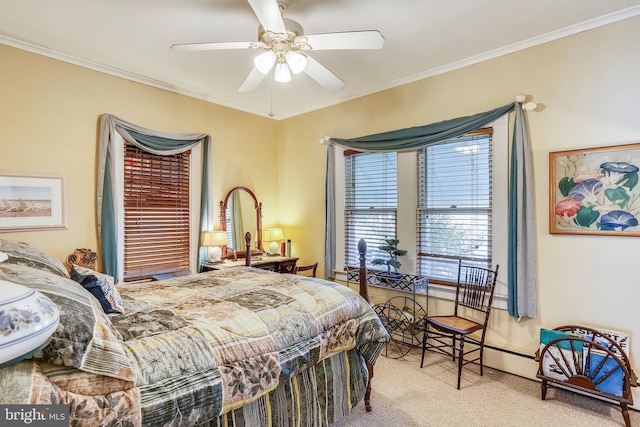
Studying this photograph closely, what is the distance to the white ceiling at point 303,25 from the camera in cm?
235

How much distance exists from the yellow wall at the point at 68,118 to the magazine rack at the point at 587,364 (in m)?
4.09

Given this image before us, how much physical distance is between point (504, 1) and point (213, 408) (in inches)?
118

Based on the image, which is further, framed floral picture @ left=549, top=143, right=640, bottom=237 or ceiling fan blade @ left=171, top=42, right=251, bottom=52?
framed floral picture @ left=549, top=143, right=640, bottom=237

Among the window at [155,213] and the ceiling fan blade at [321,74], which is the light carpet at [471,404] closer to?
the ceiling fan blade at [321,74]

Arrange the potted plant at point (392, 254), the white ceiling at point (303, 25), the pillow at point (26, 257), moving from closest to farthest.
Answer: the pillow at point (26, 257)
the white ceiling at point (303, 25)
the potted plant at point (392, 254)

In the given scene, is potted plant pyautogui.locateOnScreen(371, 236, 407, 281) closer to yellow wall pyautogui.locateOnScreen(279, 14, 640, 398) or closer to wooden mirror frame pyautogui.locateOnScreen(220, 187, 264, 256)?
yellow wall pyautogui.locateOnScreen(279, 14, 640, 398)

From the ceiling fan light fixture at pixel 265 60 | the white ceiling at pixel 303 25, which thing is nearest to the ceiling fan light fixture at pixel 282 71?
the ceiling fan light fixture at pixel 265 60

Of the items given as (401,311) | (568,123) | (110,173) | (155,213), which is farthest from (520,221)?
(110,173)

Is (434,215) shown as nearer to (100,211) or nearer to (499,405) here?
(499,405)

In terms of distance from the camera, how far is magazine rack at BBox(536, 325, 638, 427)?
2203mm

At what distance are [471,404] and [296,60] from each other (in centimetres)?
279

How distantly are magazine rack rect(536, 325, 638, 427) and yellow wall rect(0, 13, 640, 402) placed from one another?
0.17 m

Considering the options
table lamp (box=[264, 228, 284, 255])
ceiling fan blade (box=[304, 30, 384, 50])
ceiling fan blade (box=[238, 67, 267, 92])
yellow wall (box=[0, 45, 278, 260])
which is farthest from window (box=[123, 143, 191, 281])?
ceiling fan blade (box=[304, 30, 384, 50])

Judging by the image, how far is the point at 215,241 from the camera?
12.8 feet
